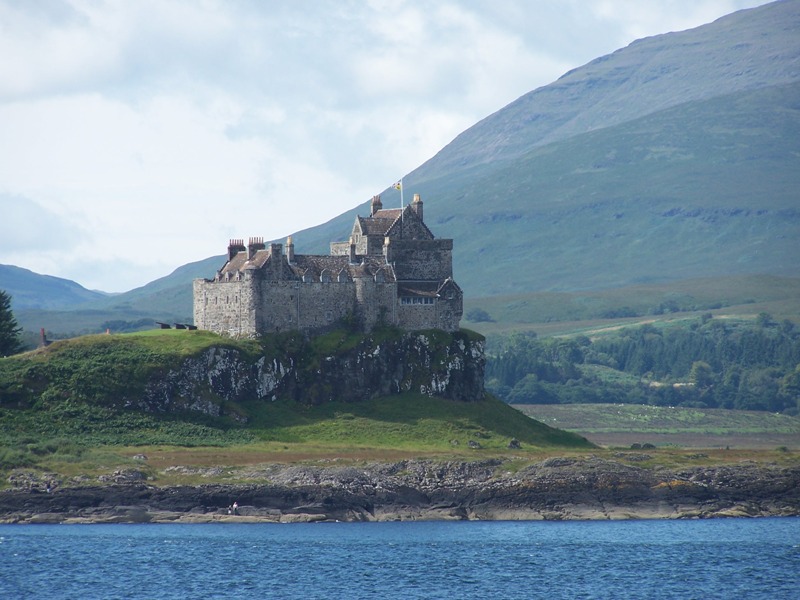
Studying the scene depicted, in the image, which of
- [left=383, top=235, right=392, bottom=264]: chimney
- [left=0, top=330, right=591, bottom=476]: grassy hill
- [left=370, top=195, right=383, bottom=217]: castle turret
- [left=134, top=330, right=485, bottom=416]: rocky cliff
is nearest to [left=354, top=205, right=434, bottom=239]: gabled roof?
[left=383, top=235, right=392, bottom=264]: chimney

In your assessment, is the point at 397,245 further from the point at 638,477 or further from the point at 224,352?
the point at 638,477

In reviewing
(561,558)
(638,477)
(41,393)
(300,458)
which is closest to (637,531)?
(638,477)

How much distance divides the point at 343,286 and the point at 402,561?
44014mm

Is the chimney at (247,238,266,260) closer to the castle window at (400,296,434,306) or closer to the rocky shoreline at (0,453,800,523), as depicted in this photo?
the castle window at (400,296,434,306)

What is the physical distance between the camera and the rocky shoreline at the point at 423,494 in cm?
11294

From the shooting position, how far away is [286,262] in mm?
135000

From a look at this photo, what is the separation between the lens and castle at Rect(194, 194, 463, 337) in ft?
441

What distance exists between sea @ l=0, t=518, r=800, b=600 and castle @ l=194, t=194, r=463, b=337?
82.8ft

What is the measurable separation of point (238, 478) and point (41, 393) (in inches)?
818

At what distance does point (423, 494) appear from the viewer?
117m

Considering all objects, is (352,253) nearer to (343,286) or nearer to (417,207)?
(343,286)

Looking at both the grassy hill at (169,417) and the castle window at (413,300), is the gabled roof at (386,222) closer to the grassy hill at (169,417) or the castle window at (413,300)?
the castle window at (413,300)

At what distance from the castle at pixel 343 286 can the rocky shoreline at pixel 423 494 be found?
842 inches

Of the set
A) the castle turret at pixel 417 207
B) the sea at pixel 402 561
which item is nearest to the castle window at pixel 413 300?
the castle turret at pixel 417 207
